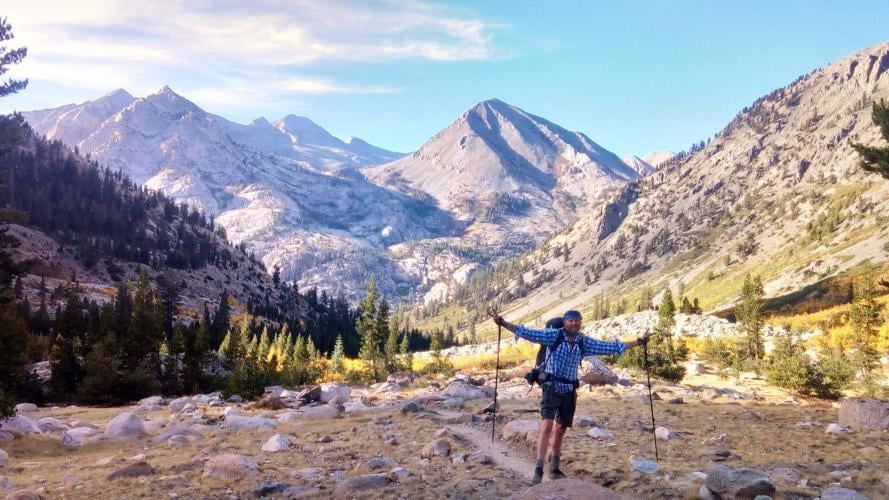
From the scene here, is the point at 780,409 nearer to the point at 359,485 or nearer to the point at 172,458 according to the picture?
the point at 359,485

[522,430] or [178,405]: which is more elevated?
[522,430]

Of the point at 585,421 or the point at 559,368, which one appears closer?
the point at 559,368

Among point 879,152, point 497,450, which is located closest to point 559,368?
point 497,450

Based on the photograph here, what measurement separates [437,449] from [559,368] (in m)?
6.09

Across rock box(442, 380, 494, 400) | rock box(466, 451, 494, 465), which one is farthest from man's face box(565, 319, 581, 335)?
rock box(442, 380, 494, 400)

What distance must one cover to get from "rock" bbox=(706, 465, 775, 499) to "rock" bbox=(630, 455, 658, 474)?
1.73m

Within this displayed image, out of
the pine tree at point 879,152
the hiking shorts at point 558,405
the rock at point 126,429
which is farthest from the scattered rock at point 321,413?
the pine tree at point 879,152

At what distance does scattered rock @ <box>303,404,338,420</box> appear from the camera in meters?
24.6

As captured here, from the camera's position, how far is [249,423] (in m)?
22.6

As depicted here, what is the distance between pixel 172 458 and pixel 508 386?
2528 cm

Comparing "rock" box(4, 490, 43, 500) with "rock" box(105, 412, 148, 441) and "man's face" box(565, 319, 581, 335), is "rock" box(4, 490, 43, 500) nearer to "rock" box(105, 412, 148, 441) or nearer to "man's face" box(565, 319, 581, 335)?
"rock" box(105, 412, 148, 441)

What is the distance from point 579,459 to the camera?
14.4 m

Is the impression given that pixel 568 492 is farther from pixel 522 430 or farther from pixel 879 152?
pixel 879 152

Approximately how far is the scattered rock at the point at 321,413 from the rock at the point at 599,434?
12.2 m
